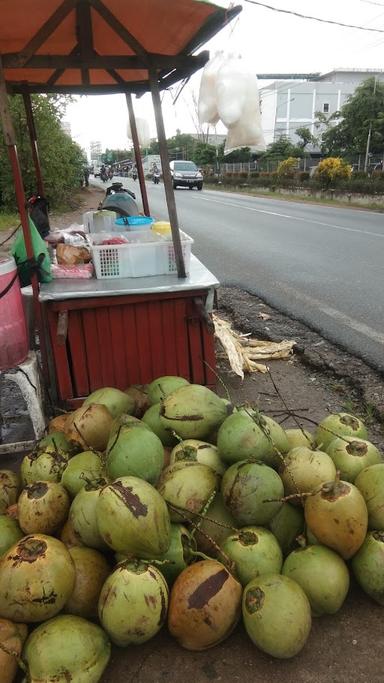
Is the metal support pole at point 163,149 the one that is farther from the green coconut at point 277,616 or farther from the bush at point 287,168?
the bush at point 287,168

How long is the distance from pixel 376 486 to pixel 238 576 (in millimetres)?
619

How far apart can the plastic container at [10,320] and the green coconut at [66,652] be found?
5.67 ft

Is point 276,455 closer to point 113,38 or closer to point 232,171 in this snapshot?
point 113,38

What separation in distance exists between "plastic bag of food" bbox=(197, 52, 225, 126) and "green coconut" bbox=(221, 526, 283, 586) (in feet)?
9.85

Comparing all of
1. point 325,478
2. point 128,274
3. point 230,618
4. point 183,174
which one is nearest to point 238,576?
point 230,618

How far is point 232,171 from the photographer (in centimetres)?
4297

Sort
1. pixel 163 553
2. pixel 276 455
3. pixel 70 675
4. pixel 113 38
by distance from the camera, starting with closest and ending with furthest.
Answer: pixel 70 675 < pixel 163 553 < pixel 276 455 < pixel 113 38

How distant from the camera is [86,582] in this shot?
192 centimetres

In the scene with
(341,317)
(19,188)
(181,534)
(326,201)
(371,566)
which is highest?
(19,188)

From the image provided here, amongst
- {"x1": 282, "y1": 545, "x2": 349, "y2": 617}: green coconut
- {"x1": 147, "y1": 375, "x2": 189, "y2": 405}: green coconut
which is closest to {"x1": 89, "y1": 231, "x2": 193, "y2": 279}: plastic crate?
{"x1": 147, "y1": 375, "x2": 189, "y2": 405}: green coconut

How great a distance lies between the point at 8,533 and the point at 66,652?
0.56 metres

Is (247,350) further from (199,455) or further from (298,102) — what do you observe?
(298,102)

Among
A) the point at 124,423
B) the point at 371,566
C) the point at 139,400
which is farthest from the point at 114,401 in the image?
the point at 371,566

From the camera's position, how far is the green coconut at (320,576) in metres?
1.92
